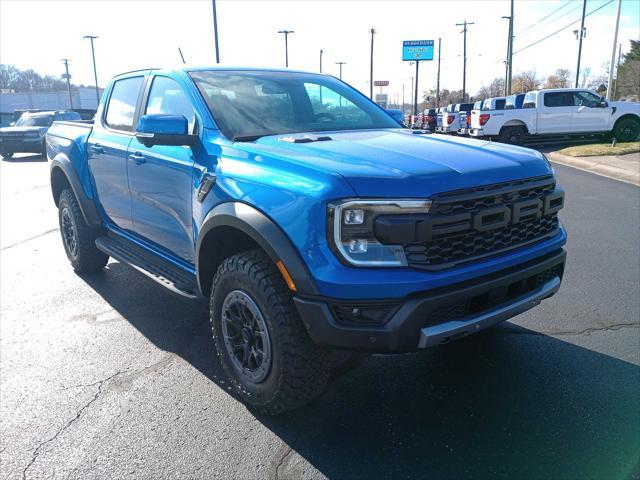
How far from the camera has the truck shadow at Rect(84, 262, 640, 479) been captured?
100 inches

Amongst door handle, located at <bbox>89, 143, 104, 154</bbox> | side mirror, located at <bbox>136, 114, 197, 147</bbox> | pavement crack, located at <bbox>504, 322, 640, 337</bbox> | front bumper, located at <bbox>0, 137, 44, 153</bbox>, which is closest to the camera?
side mirror, located at <bbox>136, 114, 197, 147</bbox>

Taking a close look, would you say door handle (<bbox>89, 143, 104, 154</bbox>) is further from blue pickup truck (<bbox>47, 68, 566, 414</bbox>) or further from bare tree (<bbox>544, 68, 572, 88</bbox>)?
bare tree (<bbox>544, 68, 572, 88</bbox>)

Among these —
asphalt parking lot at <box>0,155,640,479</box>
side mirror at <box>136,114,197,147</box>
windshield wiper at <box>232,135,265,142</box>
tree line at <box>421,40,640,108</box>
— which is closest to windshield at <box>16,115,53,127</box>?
asphalt parking lot at <box>0,155,640,479</box>

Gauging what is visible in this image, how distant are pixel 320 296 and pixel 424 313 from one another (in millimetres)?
477

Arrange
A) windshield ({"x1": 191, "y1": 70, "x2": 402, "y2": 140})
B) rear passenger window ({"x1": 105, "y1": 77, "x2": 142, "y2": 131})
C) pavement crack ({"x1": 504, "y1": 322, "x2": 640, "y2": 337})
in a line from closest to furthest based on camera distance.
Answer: windshield ({"x1": 191, "y1": 70, "x2": 402, "y2": 140}) < pavement crack ({"x1": 504, "y1": 322, "x2": 640, "y2": 337}) < rear passenger window ({"x1": 105, "y1": 77, "x2": 142, "y2": 131})

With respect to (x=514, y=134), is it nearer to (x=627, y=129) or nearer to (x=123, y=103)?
(x=627, y=129)

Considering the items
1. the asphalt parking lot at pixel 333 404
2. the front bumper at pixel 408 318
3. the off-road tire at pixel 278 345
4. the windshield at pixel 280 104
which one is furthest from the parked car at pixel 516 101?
the off-road tire at pixel 278 345

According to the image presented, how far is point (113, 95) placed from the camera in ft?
16.8

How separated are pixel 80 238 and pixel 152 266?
172cm

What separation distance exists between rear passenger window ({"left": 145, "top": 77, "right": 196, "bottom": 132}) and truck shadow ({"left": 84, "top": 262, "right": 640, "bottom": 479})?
1.70m

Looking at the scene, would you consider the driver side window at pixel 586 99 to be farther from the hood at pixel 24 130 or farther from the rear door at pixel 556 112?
the hood at pixel 24 130

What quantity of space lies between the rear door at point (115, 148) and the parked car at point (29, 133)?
56.7 feet

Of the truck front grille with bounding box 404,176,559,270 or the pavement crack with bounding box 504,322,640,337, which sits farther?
the pavement crack with bounding box 504,322,640,337

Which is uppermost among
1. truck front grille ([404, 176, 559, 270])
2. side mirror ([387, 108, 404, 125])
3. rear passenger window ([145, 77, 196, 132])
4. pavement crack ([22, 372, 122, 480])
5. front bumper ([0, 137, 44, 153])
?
rear passenger window ([145, 77, 196, 132])
